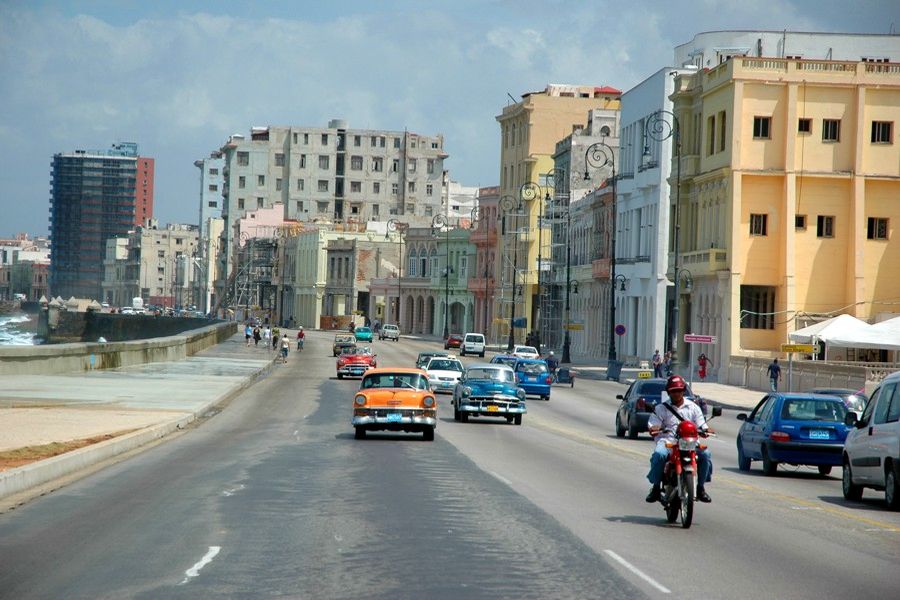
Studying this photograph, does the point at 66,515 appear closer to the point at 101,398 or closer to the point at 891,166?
the point at 101,398

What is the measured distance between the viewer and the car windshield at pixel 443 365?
5341cm

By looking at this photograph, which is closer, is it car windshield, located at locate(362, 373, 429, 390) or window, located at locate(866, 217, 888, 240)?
car windshield, located at locate(362, 373, 429, 390)

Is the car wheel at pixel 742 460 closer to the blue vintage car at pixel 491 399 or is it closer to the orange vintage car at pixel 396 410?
the orange vintage car at pixel 396 410

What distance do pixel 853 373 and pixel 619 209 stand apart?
45998 millimetres

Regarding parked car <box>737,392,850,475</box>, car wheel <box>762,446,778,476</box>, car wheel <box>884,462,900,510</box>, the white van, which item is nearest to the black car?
car wheel <box>762,446,778,476</box>

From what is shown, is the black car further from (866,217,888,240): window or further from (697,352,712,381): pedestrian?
(866,217,888,240): window

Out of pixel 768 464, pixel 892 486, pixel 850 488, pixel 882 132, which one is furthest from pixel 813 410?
pixel 882 132

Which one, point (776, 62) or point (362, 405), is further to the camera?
point (776, 62)

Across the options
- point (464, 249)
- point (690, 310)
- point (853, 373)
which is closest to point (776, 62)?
point (690, 310)

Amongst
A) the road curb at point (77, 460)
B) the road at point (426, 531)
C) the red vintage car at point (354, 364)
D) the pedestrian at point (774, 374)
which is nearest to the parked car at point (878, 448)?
the road at point (426, 531)

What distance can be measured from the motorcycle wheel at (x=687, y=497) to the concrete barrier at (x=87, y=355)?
32.5 meters

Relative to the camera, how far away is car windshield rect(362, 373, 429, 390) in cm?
3111

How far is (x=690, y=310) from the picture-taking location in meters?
76.5

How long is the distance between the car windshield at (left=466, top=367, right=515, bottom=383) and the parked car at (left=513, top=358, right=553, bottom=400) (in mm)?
14603
